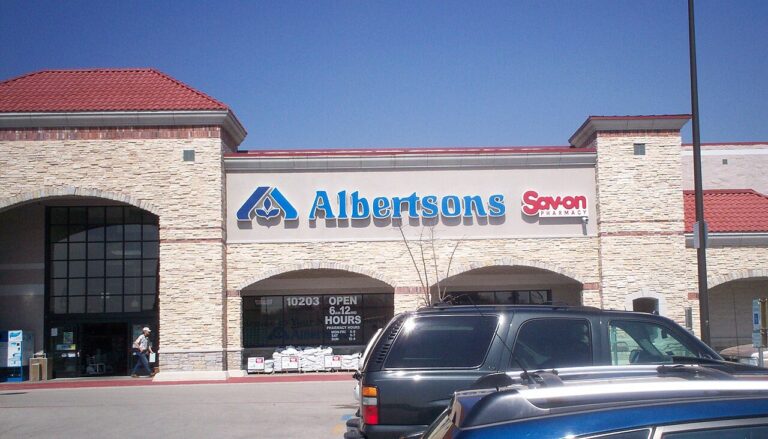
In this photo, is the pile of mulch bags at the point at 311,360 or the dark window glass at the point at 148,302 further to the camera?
the dark window glass at the point at 148,302

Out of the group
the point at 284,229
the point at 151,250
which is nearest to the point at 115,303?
the point at 151,250

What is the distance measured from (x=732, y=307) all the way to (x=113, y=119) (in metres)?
21.7

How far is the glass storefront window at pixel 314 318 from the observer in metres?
28.6

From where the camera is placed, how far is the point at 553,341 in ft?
25.6

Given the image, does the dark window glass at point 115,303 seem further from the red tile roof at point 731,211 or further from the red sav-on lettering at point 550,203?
the red tile roof at point 731,211

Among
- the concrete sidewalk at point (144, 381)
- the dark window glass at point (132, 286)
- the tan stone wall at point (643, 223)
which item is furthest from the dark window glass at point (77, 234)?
the tan stone wall at point (643, 223)

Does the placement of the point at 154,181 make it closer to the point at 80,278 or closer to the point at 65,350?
the point at 80,278

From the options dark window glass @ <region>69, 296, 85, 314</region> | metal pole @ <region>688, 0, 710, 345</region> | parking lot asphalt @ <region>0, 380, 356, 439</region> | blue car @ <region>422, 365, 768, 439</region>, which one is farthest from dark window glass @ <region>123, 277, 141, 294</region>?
blue car @ <region>422, 365, 768, 439</region>

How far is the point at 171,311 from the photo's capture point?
25594 millimetres

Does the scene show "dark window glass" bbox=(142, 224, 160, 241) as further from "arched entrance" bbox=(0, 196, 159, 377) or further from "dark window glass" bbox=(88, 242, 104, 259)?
"dark window glass" bbox=(88, 242, 104, 259)

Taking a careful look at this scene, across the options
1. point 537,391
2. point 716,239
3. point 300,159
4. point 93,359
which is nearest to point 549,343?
point 537,391

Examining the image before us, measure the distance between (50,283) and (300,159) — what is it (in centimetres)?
974

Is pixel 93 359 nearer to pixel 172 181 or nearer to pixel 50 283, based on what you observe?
pixel 50 283

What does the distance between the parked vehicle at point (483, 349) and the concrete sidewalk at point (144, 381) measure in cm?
1808
